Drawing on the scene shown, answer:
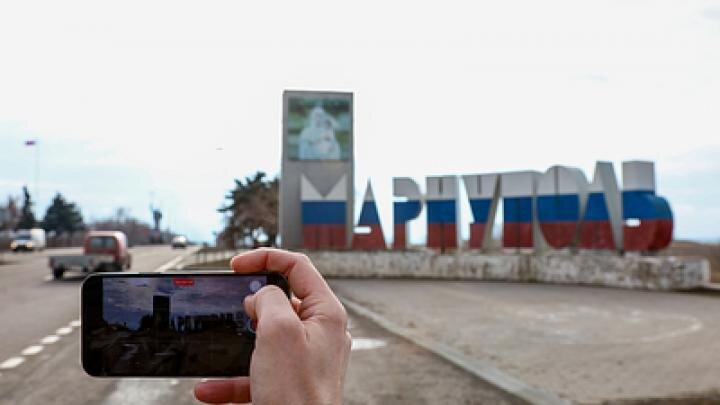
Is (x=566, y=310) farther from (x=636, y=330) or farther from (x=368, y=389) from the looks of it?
(x=368, y=389)

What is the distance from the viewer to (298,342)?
1.68 metres

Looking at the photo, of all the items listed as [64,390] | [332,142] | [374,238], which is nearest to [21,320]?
[64,390]

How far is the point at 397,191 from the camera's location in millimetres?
29672

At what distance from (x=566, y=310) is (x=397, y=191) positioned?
14.6 metres

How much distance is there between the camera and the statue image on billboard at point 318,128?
33719mm

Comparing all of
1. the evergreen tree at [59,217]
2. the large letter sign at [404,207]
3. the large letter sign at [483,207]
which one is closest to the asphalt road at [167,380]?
the large letter sign at [483,207]

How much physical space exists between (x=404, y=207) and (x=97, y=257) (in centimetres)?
1314

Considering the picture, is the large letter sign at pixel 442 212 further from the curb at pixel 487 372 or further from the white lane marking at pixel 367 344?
the white lane marking at pixel 367 344

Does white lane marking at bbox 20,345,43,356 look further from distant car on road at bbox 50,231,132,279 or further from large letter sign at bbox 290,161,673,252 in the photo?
large letter sign at bbox 290,161,673,252

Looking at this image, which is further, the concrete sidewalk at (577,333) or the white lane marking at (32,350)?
the white lane marking at (32,350)

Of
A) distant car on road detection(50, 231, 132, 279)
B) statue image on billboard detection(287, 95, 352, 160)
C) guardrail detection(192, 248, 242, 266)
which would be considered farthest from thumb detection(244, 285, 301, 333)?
guardrail detection(192, 248, 242, 266)

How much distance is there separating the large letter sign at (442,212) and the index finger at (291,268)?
1031 inches

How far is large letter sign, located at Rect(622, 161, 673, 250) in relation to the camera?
2253 centimetres

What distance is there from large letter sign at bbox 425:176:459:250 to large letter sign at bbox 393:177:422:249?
68cm
